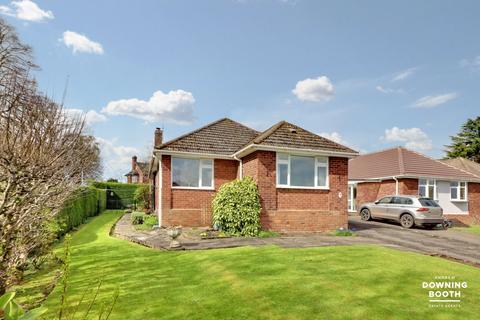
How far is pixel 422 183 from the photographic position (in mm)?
21812

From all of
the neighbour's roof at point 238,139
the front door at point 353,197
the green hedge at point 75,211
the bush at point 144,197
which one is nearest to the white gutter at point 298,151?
the neighbour's roof at point 238,139

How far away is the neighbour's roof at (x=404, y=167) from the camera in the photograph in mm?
21844

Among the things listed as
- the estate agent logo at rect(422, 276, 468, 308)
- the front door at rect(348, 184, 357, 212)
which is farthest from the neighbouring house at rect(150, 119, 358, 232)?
the front door at rect(348, 184, 357, 212)

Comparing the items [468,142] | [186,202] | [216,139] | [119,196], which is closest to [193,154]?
[216,139]

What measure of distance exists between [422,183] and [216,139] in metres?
15.0

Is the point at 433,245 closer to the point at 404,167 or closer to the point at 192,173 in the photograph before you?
the point at 192,173

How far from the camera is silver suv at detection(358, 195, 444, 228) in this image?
16.8 m

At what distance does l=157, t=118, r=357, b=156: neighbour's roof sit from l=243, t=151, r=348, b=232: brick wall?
0.67 meters

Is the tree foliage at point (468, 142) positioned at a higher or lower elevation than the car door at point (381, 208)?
higher

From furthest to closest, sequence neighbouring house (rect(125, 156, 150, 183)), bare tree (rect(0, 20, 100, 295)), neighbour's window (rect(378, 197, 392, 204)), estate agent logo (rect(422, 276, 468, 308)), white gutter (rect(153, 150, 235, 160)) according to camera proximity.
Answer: neighbouring house (rect(125, 156, 150, 183)), neighbour's window (rect(378, 197, 392, 204)), white gutter (rect(153, 150, 235, 160)), estate agent logo (rect(422, 276, 468, 308)), bare tree (rect(0, 20, 100, 295))

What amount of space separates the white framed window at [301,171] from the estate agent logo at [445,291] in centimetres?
774

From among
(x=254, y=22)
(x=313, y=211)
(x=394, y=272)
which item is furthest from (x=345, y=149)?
(x=394, y=272)

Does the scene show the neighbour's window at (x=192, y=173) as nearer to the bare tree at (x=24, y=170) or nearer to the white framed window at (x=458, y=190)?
the bare tree at (x=24, y=170)

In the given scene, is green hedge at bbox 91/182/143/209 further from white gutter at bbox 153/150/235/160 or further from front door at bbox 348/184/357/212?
front door at bbox 348/184/357/212
